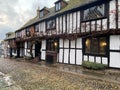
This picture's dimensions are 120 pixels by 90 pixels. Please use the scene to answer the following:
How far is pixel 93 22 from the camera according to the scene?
14133 millimetres

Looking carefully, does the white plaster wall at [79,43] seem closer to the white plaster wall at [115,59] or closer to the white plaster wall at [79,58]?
the white plaster wall at [79,58]

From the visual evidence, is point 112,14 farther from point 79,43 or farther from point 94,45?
point 79,43

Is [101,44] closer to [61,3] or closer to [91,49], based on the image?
[91,49]

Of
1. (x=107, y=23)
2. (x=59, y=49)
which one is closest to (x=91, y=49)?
(x=107, y=23)

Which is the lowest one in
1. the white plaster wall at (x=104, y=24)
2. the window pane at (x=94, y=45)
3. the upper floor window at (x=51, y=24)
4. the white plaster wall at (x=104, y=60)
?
the white plaster wall at (x=104, y=60)

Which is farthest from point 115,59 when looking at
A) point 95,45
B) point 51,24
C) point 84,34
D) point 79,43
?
point 51,24

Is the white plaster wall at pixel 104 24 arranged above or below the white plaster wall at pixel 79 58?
above

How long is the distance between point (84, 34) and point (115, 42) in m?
3.49

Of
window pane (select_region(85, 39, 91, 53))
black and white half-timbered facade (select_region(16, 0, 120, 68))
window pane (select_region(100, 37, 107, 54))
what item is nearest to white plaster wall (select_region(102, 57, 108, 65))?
black and white half-timbered facade (select_region(16, 0, 120, 68))

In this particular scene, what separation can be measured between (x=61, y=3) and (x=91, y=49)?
898cm

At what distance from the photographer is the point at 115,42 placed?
40.4 ft

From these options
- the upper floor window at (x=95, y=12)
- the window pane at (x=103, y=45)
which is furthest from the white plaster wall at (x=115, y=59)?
the upper floor window at (x=95, y=12)

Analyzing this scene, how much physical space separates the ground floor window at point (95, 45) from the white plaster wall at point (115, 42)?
0.59 m

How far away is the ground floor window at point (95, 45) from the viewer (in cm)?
1332
